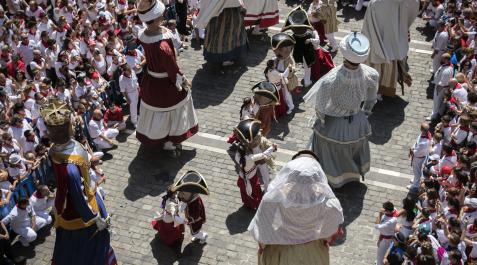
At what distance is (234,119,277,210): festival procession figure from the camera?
37.4ft

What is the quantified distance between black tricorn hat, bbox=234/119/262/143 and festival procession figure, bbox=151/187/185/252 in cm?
146

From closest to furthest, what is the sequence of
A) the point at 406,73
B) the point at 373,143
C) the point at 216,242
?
the point at 216,242 → the point at 373,143 → the point at 406,73

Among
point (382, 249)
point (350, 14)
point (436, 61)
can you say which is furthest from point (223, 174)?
point (350, 14)

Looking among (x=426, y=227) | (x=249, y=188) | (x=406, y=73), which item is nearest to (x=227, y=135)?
(x=249, y=188)

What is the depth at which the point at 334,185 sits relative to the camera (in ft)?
40.3

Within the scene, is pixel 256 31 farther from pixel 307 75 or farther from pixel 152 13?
pixel 152 13

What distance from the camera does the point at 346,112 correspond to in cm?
1169

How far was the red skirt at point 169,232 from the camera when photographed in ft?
36.2

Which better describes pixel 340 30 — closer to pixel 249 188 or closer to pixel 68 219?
pixel 249 188

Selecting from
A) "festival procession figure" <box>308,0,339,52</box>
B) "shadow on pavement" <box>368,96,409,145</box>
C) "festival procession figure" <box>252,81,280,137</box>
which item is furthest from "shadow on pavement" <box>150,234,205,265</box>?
"festival procession figure" <box>308,0,339,52</box>

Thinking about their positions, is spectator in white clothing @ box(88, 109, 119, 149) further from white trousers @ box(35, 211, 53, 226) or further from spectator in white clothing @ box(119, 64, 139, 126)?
white trousers @ box(35, 211, 53, 226)

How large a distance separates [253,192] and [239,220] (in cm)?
53

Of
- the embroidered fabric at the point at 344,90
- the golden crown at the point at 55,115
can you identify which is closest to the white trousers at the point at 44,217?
Result: the golden crown at the point at 55,115

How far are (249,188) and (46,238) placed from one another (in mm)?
3360
